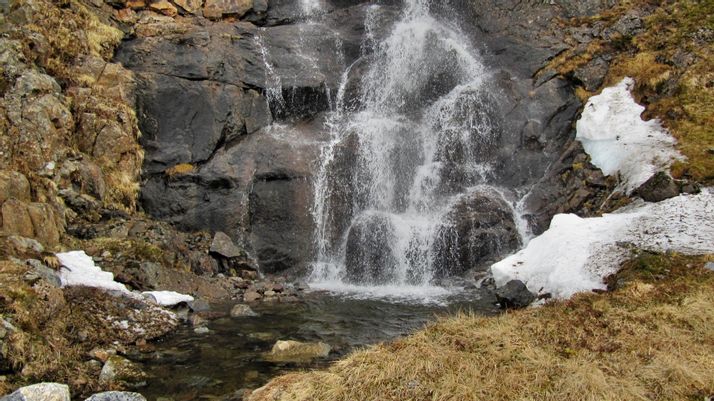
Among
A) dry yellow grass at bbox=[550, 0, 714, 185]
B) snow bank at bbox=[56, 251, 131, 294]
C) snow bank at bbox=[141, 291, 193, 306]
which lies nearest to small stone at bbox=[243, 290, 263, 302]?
snow bank at bbox=[141, 291, 193, 306]

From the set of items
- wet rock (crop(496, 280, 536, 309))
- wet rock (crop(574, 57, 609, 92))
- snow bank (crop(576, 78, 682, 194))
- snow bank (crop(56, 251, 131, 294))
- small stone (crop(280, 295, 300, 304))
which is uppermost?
wet rock (crop(574, 57, 609, 92))

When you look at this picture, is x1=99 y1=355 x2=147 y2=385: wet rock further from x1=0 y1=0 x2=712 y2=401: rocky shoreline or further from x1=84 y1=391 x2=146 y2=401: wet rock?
x1=84 y1=391 x2=146 y2=401: wet rock

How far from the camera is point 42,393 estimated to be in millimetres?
7027

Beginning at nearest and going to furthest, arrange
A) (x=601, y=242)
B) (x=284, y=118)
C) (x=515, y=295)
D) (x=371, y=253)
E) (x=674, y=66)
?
(x=515, y=295)
(x=601, y=242)
(x=371, y=253)
(x=674, y=66)
(x=284, y=118)

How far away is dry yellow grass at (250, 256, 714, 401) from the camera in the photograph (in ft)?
20.4

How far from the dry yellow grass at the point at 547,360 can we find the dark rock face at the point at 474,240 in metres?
A: 8.90

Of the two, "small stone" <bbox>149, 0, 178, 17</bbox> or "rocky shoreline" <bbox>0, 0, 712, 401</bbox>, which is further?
"small stone" <bbox>149, 0, 178, 17</bbox>

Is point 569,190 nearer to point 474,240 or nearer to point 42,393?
point 474,240

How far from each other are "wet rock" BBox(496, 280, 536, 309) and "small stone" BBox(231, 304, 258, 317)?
621cm

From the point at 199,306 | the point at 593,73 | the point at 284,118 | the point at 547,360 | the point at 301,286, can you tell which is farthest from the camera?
the point at 284,118

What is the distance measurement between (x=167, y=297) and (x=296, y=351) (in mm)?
4461

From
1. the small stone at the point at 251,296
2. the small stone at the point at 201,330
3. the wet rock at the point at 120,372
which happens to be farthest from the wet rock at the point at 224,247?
the wet rock at the point at 120,372

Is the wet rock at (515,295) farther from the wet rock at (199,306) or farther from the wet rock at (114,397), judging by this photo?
the wet rock at (114,397)

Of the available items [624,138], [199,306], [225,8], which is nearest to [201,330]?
[199,306]
